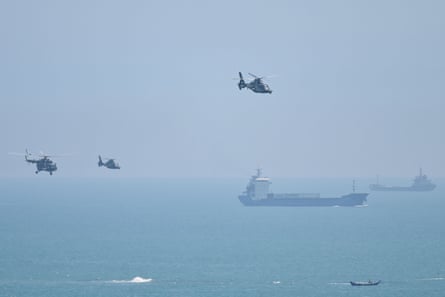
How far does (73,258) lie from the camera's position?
618ft

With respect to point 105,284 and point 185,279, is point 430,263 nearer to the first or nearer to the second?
point 185,279

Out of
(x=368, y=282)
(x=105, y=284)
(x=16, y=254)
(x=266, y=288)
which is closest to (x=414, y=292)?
(x=368, y=282)

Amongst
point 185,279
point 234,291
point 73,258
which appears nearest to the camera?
point 234,291

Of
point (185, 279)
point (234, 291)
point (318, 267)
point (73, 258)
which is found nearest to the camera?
point (234, 291)

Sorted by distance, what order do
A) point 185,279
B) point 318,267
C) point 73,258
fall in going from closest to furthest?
point 185,279 < point 318,267 < point 73,258

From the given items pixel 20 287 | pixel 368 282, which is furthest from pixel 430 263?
pixel 20 287

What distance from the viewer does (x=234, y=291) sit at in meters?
146

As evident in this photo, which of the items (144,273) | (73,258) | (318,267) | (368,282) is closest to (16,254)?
(73,258)

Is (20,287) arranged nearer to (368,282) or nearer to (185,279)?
(185,279)

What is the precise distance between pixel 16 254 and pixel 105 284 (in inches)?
1927

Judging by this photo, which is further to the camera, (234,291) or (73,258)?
(73,258)

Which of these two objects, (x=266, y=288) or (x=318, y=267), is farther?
(x=318, y=267)

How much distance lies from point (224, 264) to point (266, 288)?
30.2m

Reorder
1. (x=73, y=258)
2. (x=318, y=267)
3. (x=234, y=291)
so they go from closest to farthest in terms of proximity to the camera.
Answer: (x=234, y=291)
(x=318, y=267)
(x=73, y=258)
